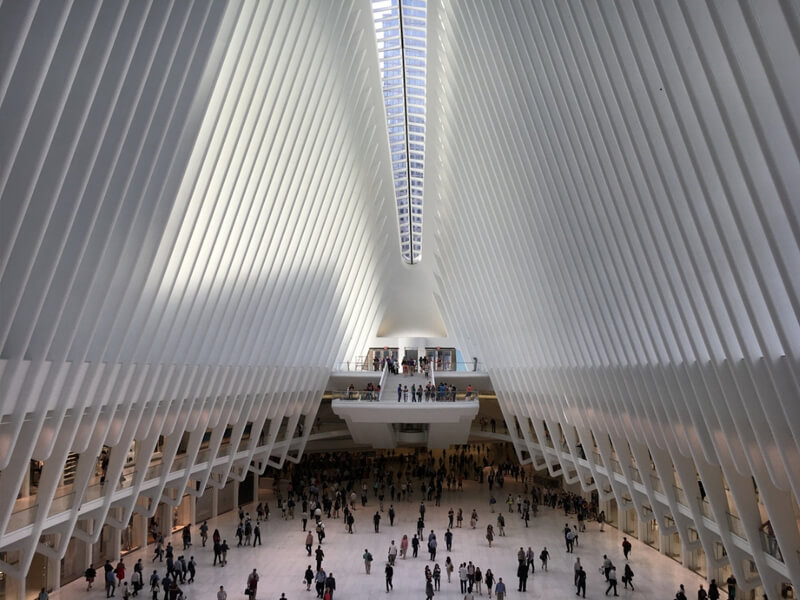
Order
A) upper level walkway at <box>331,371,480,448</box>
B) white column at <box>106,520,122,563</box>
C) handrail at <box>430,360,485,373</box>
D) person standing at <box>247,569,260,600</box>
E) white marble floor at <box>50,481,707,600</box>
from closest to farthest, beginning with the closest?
1. person standing at <box>247,569,260,600</box>
2. white marble floor at <box>50,481,707,600</box>
3. white column at <box>106,520,122,563</box>
4. upper level walkway at <box>331,371,480,448</box>
5. handrail at <box>430,360,485,373</box>

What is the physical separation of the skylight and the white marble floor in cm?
1446

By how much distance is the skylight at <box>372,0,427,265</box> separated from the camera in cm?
2052

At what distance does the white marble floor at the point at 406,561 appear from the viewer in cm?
1786

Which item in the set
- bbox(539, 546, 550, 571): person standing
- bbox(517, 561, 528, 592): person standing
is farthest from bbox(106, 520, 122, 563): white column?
bbox(539, 546, 550, 571): person standing

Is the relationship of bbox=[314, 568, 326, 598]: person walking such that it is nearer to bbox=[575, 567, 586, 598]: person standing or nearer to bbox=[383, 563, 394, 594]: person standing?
bbox=[383, 563, 394, 594]: person standing

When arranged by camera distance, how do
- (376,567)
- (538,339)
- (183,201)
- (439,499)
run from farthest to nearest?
1. (439,499)
2. (538,339)
3. (376,567)
4. (183,201)

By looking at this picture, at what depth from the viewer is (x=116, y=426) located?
56.1ft

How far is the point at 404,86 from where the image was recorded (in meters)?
23.4

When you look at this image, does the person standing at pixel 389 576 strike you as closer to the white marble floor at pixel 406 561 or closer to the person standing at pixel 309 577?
the white marble floor at pixel 406 561

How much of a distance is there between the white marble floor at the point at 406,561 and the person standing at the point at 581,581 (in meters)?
0.22

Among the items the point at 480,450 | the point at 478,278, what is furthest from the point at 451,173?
the point at 480,450

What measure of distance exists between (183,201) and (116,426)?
21.4 ft

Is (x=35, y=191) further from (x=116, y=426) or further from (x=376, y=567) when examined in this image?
(x=376, y=567)

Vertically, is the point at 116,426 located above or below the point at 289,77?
below
